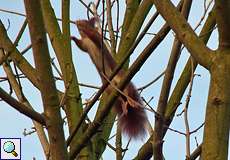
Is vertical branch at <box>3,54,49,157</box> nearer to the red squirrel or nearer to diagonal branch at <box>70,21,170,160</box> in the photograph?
diagonal branch at <box>70,21,170,160</box>

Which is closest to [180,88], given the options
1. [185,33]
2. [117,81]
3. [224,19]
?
[117,81]

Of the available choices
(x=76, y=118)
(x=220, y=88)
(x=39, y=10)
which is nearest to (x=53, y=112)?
(x=39, y=10)

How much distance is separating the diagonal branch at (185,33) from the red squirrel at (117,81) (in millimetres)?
633

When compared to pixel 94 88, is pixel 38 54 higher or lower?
lower

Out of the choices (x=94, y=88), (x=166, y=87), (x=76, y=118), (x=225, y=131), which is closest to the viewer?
(x=225, y=131)

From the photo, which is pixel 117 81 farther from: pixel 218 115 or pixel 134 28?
pixel 218 115

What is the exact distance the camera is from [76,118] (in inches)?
93.4

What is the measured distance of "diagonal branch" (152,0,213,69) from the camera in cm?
146

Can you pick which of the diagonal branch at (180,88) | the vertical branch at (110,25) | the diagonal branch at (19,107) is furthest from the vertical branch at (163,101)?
the vertical branch at (110,25)

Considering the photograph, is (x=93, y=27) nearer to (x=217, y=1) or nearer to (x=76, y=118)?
(x=76, y=118)

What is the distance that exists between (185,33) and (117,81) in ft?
2.36

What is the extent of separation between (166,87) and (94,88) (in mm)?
947

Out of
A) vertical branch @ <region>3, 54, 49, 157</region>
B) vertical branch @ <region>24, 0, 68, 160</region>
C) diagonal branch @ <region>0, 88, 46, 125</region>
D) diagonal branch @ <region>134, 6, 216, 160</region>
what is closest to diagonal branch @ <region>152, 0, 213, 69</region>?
vertical branch @ <region>24, 0, 68, 160</region>

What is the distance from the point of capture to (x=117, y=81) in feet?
7.29
